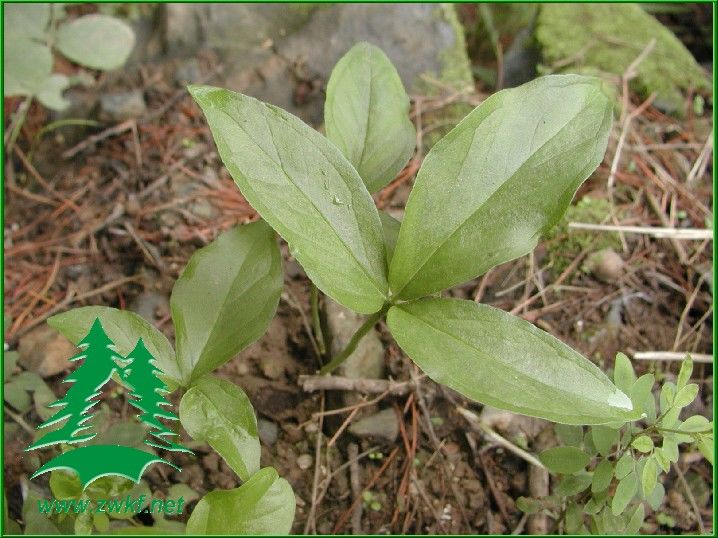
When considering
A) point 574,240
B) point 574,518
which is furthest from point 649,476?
point 574,240

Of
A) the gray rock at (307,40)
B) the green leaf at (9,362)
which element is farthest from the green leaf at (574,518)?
the gray rock at (307,40)

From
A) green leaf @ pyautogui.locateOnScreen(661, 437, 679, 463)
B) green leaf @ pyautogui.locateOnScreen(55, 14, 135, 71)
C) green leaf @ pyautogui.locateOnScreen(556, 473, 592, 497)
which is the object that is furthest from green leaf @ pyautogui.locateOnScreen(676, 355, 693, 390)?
green leaf @ pyautogui.locateOnScreen(55, 14, 135, 71)

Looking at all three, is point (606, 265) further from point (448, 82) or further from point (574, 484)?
point (448, 82)

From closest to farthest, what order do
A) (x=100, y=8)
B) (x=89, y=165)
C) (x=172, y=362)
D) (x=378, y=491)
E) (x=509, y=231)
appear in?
1. (x=509, y=231)
2. (x=172, y=362)
3. (x=378, y=491)
4. (x=89, y=165)
5. (x=100, y=8)

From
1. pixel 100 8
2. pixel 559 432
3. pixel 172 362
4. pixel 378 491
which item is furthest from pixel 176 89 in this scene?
pixel 559 432

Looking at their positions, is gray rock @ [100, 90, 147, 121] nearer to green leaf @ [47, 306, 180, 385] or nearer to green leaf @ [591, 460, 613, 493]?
green leaf @ [47, 306, 180, 385]

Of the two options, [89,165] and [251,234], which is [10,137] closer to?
[89,165]
